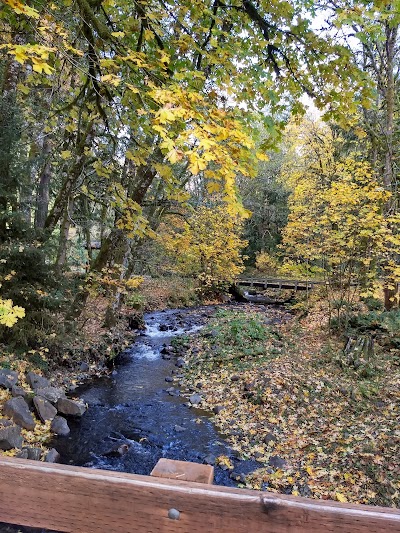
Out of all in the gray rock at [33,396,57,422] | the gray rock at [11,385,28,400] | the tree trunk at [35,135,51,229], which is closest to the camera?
the gray rock at [11,385,28,400]

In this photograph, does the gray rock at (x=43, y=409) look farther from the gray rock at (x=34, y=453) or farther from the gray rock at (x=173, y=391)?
the gray rock at (x=173, y=391)

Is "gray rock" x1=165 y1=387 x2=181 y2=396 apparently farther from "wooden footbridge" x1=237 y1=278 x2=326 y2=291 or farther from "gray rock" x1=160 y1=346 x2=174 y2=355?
"wooden footbridge" x1=237 y1=278 x2=326 y2=291

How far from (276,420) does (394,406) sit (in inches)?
85.2

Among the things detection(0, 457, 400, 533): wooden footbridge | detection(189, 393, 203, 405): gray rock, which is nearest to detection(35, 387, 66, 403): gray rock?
detection(189, 393, 203, 405): gray rock

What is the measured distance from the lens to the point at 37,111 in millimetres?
9031

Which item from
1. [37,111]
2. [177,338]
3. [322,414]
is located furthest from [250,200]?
[322,414]

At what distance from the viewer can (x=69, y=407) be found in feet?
23.4

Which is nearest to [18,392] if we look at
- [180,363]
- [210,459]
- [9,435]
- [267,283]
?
[9,435]

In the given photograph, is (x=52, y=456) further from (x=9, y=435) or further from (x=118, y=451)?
(x=118, y=451)

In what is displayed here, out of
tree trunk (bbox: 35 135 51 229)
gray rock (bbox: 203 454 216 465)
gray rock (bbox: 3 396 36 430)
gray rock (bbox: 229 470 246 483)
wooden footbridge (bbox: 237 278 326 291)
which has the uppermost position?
tree trunk (bbox: 35 135 51 229)

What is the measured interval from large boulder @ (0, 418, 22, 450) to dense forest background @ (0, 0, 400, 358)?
1.89m

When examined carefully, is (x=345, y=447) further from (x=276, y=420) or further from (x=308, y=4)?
(x=308, y=4)

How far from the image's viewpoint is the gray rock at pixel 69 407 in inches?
279

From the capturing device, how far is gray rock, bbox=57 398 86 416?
Answer: 707cm
